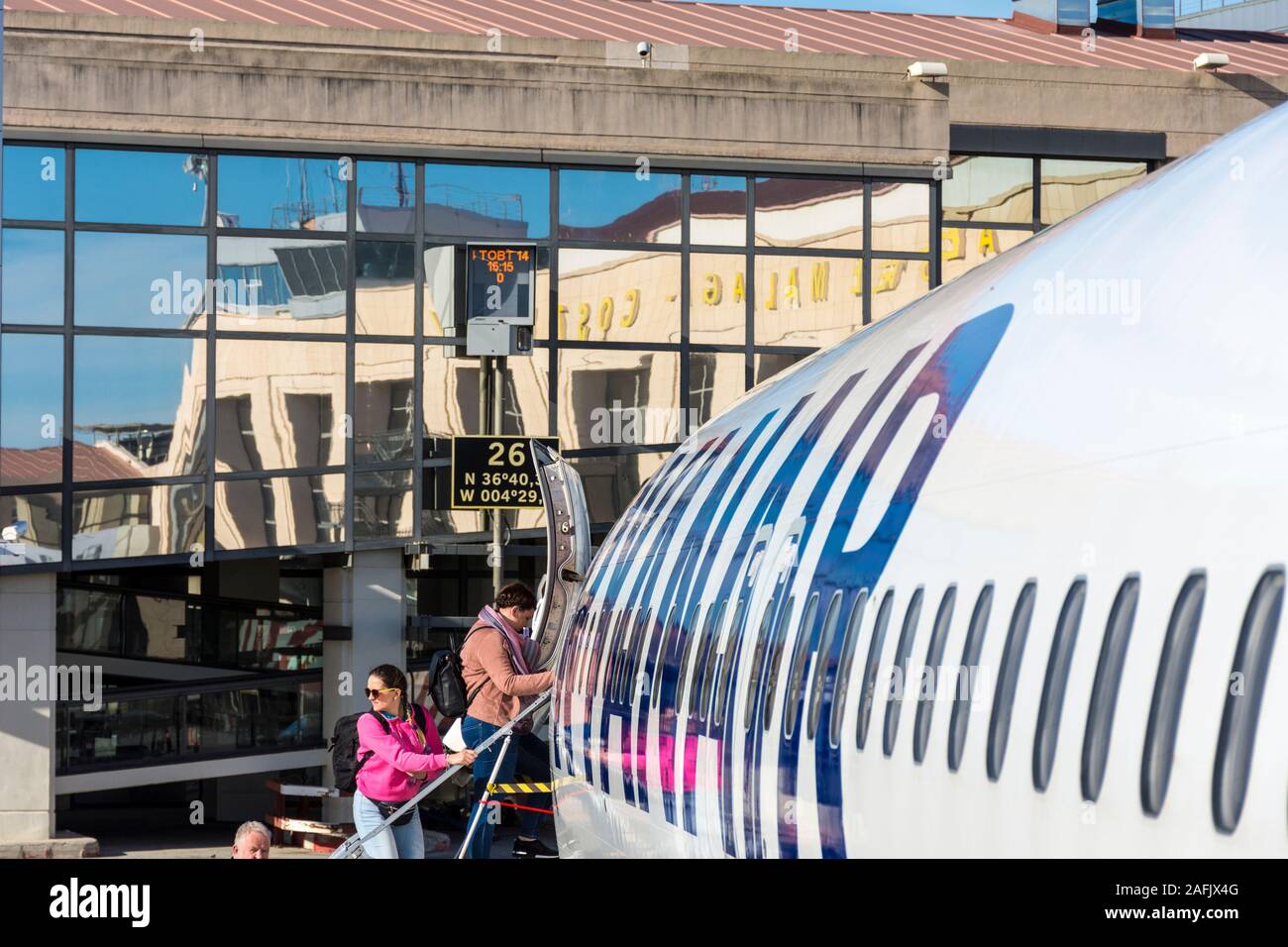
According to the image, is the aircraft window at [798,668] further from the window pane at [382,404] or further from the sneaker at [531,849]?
the window pane at [382,404]

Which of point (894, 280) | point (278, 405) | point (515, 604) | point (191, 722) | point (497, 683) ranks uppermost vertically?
point (894, 280)

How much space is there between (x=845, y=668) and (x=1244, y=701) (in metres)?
1.73

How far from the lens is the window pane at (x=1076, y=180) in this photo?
27047 millimetres

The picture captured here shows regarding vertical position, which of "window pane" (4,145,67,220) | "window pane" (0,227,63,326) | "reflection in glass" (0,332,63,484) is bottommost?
"reflection in glass" (0,332,63,484)

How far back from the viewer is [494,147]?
71.6ft

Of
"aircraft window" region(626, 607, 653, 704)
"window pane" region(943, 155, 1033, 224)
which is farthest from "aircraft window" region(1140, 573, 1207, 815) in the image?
"window pane" region(943, 155, 1033, 224)

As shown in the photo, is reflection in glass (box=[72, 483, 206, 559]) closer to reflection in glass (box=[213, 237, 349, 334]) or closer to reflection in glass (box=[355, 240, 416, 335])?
reflection in glass (box=[213, 237, 349, 334])

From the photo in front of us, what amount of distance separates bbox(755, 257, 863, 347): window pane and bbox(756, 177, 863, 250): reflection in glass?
24cm

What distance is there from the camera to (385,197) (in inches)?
858

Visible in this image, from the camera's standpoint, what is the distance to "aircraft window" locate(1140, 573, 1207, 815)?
9.00 feet

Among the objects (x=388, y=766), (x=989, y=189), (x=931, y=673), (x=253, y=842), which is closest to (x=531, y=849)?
(x=388, y=766)

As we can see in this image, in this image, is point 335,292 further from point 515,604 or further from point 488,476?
point 515,604
